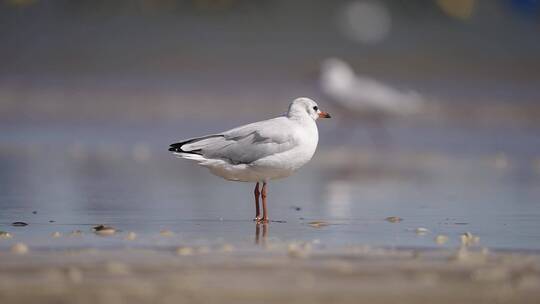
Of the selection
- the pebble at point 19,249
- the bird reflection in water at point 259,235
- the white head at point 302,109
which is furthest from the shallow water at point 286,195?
the white head at point 302,109

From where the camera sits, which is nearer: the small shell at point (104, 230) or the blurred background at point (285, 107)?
the small shell at point (104, 230)

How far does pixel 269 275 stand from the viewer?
14.3 ft

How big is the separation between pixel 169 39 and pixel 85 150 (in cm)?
1235

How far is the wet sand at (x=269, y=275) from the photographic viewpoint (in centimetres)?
393

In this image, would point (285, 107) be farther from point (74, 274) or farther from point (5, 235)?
point (74, 274)

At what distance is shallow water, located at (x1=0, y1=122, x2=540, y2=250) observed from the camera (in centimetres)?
570

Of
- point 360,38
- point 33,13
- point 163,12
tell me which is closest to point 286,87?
point 360,38

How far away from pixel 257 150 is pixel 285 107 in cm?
995

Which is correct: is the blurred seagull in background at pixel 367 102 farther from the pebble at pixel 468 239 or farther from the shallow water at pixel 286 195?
the pebble at pixel 468 239

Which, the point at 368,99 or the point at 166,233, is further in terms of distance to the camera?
the point at 368,99

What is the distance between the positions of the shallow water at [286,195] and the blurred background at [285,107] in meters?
0.03

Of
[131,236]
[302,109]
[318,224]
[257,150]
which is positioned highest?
[302,109]

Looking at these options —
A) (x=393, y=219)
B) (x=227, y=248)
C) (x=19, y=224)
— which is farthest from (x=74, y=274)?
(x=393, y=219)

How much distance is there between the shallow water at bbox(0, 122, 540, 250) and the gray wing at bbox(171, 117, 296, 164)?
381 mm
